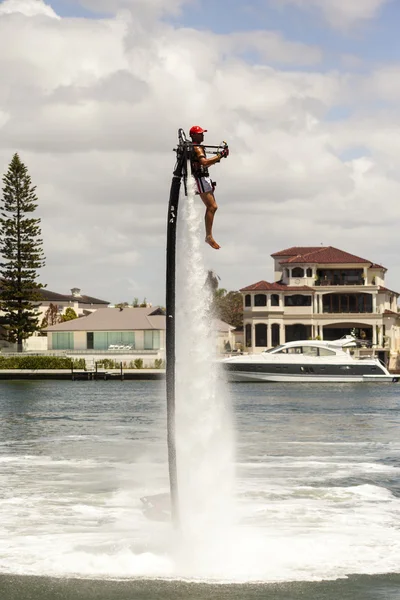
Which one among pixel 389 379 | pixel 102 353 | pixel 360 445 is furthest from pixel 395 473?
pixel 102 353

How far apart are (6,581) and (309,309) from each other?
10735cm

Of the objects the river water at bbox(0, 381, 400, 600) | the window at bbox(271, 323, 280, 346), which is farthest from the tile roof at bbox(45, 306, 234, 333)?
the river water at bbox(0, 381, 400, 600)

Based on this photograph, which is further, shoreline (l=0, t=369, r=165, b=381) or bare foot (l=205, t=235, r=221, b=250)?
shoreline (l=0, t=369, r=165, b=381)

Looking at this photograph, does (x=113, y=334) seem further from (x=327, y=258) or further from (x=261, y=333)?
(x=327, y=258)

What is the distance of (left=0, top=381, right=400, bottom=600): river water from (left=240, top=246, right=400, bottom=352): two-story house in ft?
243

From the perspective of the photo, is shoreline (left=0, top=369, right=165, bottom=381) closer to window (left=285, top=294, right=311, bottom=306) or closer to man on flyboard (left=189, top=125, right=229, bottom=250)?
window (left=285, top=294, right=311, bottom=306)

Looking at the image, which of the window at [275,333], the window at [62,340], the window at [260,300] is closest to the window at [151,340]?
the window at [62,340]

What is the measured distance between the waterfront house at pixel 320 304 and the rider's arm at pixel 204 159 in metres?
107

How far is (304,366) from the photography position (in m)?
94.9

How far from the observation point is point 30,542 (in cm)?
1788

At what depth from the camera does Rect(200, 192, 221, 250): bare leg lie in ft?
43.2

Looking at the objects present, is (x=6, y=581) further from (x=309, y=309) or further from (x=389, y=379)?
(x=309, y=309)

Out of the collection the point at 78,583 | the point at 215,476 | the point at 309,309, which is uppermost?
the point at 309,309

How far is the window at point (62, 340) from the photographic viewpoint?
11600cm
